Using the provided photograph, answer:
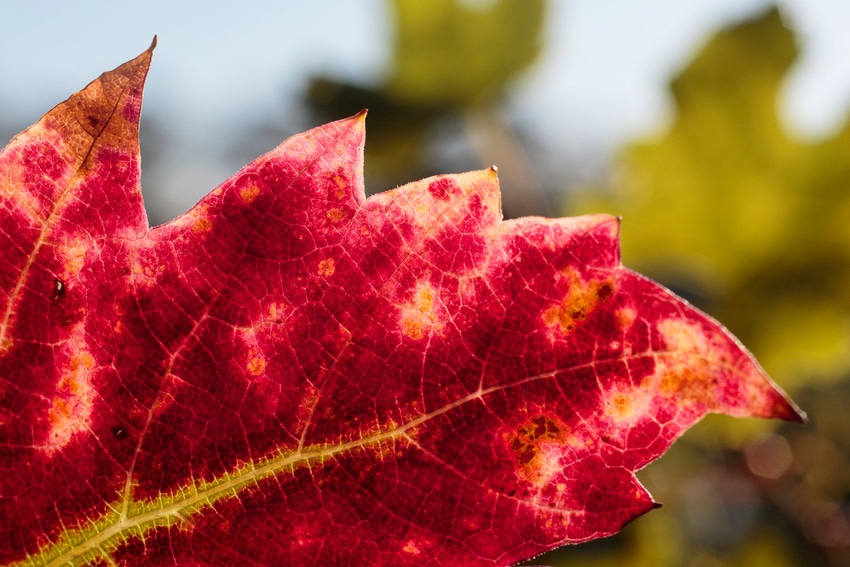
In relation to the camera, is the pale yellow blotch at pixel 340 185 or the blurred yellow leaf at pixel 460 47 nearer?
the pale yellow blotch at pixel 340 185

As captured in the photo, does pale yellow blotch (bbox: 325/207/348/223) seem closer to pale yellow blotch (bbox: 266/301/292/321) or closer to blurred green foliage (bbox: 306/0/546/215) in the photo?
pale yellow blotch (bbox: 266/301/292/321)

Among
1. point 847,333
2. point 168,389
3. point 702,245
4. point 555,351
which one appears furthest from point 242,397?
point 847,333

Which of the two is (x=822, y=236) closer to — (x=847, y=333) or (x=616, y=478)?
(x=847, y=333)

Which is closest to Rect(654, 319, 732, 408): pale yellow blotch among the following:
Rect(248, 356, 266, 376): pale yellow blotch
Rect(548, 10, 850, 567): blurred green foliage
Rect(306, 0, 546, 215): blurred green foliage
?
Rect(248, 356, 266, 376): pale yellow blotch

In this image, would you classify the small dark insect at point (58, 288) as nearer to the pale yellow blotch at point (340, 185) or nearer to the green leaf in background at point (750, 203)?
the pale yellow blotch at point (340, 185)

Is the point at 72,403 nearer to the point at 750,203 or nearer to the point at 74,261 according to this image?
the point at 74,261

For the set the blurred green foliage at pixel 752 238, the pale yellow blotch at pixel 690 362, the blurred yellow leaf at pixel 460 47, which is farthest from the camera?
the blurred yellow leaf at pixel 460 47

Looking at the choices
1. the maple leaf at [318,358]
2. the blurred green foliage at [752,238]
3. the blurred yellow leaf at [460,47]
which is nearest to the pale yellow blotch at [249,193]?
the maple leaf at [318,358]
